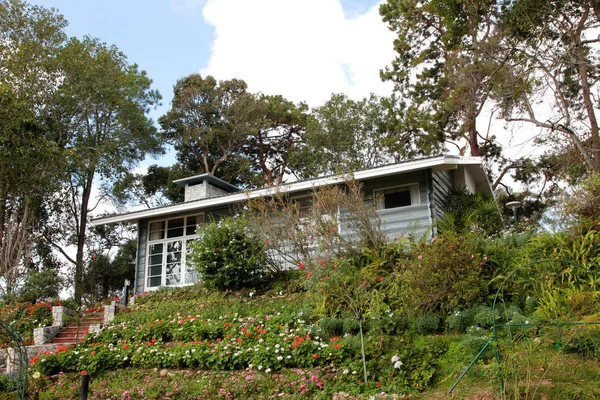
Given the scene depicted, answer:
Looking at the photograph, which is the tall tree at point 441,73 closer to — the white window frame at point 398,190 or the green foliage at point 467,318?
the white window frame at point 398,190

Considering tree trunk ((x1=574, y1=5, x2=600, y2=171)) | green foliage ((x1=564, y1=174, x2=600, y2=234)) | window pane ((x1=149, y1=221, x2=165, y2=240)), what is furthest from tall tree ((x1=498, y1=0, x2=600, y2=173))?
window pane ((x1=149, y1=221, x2=165, y2=240))

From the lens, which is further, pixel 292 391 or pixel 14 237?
pixel 14 237

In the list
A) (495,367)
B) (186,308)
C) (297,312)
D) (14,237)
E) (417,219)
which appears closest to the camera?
(495,367)

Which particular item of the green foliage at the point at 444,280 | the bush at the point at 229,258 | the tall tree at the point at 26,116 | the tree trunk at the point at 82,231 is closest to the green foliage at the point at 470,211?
the green foliage at the point at 444,280

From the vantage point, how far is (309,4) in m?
10.4

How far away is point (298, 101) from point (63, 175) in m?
12.5

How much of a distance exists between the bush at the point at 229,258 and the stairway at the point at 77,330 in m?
2.66

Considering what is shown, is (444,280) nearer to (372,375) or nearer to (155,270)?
(372,375)

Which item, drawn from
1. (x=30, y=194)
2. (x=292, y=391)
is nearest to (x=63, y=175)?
(x=30, y=194)

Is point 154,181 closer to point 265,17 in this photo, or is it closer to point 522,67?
point 265,17

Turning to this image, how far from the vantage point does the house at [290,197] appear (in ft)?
40.8

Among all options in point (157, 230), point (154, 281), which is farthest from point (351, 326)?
point (157, 230)

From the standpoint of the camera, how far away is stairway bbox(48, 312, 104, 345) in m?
11.0

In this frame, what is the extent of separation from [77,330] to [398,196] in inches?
312
